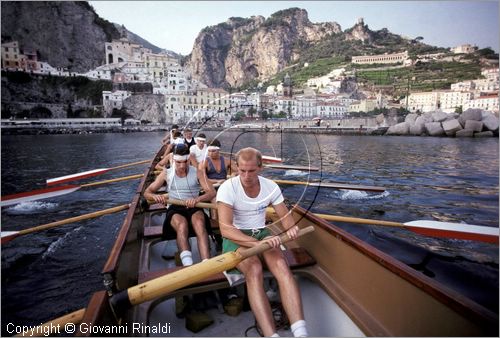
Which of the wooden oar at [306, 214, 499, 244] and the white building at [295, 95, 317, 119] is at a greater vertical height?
the white building at [295, 95, 317, 119]

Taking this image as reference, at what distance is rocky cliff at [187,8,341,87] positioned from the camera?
179m

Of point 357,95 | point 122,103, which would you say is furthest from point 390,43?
point 122,103

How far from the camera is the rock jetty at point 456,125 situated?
142 feet

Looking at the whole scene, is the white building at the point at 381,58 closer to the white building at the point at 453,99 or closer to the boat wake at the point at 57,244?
the white building at the point at 453,99

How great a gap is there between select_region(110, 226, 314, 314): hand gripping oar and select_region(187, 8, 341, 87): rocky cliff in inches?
7170

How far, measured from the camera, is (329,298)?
3182mm

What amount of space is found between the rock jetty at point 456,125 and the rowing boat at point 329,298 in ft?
172

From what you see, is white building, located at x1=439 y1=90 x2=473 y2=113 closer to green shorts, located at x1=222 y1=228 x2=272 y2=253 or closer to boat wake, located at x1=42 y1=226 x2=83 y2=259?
boat wake, located at x1=42 y1=226 x2=83 y2=259

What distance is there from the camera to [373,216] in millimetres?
9242

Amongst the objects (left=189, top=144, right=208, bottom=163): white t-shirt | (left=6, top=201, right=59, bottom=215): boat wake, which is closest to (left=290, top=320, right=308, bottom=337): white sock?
(left=189, top=144, right=208, bottom=163): white t-shirt

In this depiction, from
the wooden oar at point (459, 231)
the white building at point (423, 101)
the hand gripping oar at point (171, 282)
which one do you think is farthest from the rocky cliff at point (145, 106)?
the hand gripping oar at point (171, 282)

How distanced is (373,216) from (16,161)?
3007 cm

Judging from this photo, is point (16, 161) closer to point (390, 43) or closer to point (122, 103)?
point (122, 103)

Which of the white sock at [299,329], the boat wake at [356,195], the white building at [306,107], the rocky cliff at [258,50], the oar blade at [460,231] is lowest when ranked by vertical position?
the boat wake at [356,195]
